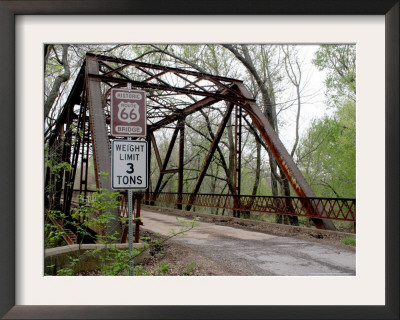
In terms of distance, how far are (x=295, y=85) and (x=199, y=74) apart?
8.56 meters

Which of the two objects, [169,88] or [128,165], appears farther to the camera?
[169,88]

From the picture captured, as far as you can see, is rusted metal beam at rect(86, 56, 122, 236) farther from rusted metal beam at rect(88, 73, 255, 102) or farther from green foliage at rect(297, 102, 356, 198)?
green foliage at rect(297, 102, 356, 198)

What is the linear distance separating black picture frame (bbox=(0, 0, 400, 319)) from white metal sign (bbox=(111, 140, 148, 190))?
39.6 inches

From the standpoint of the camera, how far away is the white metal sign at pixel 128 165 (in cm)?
367

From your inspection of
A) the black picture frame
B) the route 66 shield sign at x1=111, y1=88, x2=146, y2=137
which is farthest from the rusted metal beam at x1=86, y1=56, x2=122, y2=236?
the black picture frame

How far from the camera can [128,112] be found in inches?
151

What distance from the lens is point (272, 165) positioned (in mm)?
16844

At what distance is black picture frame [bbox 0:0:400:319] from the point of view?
3.16 metres

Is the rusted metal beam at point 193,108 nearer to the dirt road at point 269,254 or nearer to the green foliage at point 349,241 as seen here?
the dirt road at point 269,254
